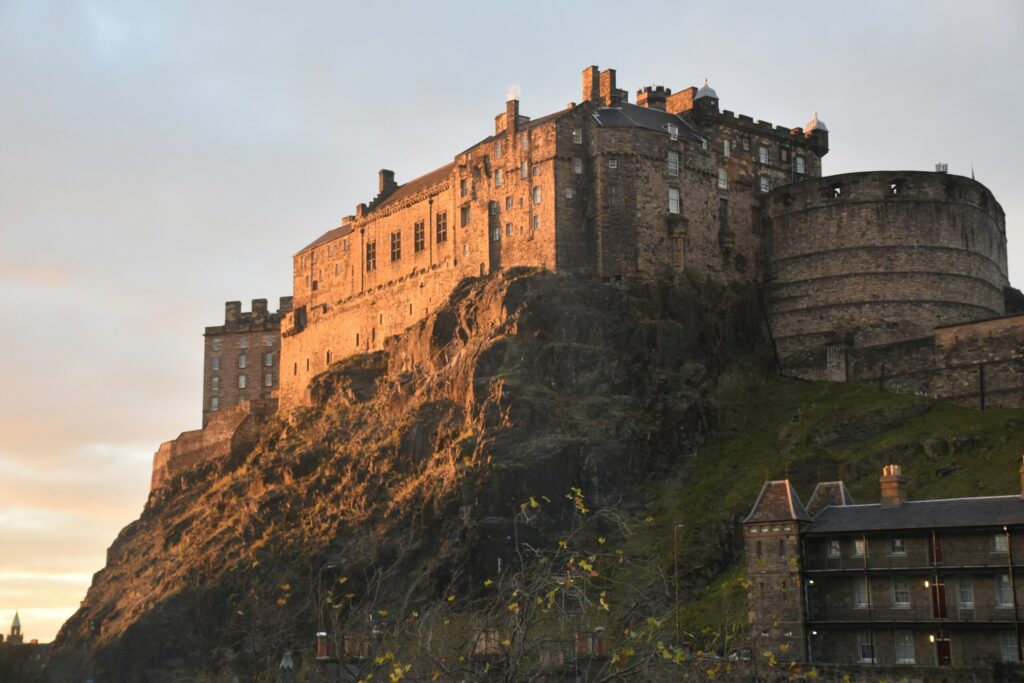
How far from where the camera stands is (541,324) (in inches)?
3669

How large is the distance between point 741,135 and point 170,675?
57434 mm

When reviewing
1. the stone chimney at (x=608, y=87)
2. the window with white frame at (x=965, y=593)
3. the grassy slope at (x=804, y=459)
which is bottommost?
the window with white frame at (x=965, y=593)

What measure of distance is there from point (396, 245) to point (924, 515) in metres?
58.3

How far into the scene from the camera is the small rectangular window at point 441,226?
106m

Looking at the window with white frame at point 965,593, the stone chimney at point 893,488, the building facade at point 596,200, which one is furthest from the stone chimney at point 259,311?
the window with white frame at point 965,593

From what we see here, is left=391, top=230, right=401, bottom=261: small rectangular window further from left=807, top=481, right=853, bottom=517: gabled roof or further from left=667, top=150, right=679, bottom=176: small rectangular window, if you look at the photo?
left=807, top=481, right=853, bottom=517: gabled roof

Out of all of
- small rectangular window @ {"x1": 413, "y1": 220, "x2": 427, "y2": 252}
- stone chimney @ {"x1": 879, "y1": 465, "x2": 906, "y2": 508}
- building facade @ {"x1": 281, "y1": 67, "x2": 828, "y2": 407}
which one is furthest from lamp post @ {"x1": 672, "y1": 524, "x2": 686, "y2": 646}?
small rectangular window @ {"x1": 413, "y1": 220, "x2": 427, "y2": 252}

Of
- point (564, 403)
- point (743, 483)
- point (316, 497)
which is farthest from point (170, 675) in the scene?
→ point (743, 483)

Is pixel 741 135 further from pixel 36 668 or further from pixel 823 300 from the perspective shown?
pixel 36 668

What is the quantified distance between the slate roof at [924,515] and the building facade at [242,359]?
81578mm

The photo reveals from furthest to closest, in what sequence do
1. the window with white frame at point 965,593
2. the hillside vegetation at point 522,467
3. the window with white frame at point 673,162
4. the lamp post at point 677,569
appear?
the window with white frame at point 673,162
the hillside vegetation at point 522,467
the lamp post at point 677,569
the window with white frame at point 965,593

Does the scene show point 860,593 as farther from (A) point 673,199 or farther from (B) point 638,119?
(B) point 638,119

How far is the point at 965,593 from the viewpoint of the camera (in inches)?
2436

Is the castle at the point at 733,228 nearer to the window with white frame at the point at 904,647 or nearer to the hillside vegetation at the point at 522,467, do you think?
the hillside vegetation at the point at 522,467
